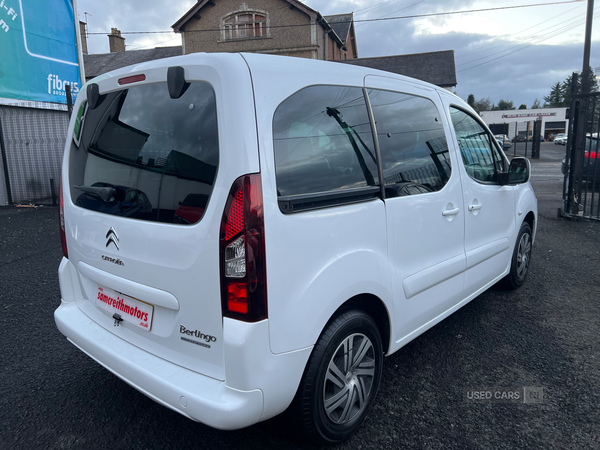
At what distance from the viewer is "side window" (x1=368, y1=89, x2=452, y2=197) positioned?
2.51 meters

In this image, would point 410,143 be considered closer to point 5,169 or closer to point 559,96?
point 5,169

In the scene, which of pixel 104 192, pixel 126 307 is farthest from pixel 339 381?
pixel 104 192

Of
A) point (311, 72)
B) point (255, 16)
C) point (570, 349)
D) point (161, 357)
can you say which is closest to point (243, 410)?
point (161, 357)

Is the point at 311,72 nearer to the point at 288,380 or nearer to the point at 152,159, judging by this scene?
the point at 152,159

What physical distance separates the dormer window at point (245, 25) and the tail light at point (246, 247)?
2964 centimetres

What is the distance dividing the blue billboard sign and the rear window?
354 inches

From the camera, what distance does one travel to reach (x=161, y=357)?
2090mm

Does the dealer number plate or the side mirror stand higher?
the side mirror

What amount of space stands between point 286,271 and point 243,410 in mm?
585

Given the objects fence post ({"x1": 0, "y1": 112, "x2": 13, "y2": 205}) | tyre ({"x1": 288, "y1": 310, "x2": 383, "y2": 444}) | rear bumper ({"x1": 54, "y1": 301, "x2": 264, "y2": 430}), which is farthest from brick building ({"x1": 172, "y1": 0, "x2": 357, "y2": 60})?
rear bumper ({"x1": 54, "y1": 301, "x2": 264, "y2": 430})

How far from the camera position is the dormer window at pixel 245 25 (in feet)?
94.2

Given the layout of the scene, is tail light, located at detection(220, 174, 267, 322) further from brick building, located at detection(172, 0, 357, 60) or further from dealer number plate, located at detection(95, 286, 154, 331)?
brick building, located at detection(172, 0, 357, 60)

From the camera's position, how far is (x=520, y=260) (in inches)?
175

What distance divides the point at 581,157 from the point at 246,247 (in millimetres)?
8543
